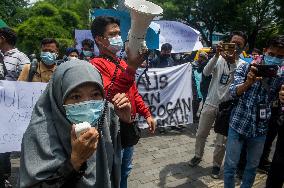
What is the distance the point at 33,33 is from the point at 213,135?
1075 cm

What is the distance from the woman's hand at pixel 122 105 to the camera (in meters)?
2.14

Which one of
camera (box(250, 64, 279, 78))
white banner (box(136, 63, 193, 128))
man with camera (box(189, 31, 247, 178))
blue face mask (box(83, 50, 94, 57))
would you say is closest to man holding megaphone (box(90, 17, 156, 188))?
camera (box(250, 64, 279, 78))

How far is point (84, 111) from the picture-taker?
1740mm

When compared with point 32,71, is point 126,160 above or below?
below

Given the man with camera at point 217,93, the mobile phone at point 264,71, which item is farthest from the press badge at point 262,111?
the man with camera at point 217,93

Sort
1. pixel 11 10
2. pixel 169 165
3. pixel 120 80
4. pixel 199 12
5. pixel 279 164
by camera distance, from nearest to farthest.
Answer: pixel 120 80, pixel 279 164, pixel 169 165, pixel 11 10, pixel 199 12

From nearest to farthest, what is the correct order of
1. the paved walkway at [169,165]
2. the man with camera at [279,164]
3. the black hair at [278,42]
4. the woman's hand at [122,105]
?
the woman's hand at [122,105] → the black hair at [278,42] → the man with camera at [279,164] → the paved walkway at [169,165]

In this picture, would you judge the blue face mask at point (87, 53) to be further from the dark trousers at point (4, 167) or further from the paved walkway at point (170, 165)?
the dark trousers at point (4, 167)

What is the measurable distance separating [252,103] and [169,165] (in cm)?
222

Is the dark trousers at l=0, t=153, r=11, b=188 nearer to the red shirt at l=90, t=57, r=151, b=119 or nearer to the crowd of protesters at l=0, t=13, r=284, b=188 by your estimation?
the crowd of protesters at l=0, t=13, r=284, b=188

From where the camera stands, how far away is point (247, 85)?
3.32m

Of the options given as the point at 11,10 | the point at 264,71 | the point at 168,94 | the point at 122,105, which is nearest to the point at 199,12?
the point at 11,10

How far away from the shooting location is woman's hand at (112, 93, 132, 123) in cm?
214

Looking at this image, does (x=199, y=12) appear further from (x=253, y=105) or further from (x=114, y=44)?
(x=114, y=44)
